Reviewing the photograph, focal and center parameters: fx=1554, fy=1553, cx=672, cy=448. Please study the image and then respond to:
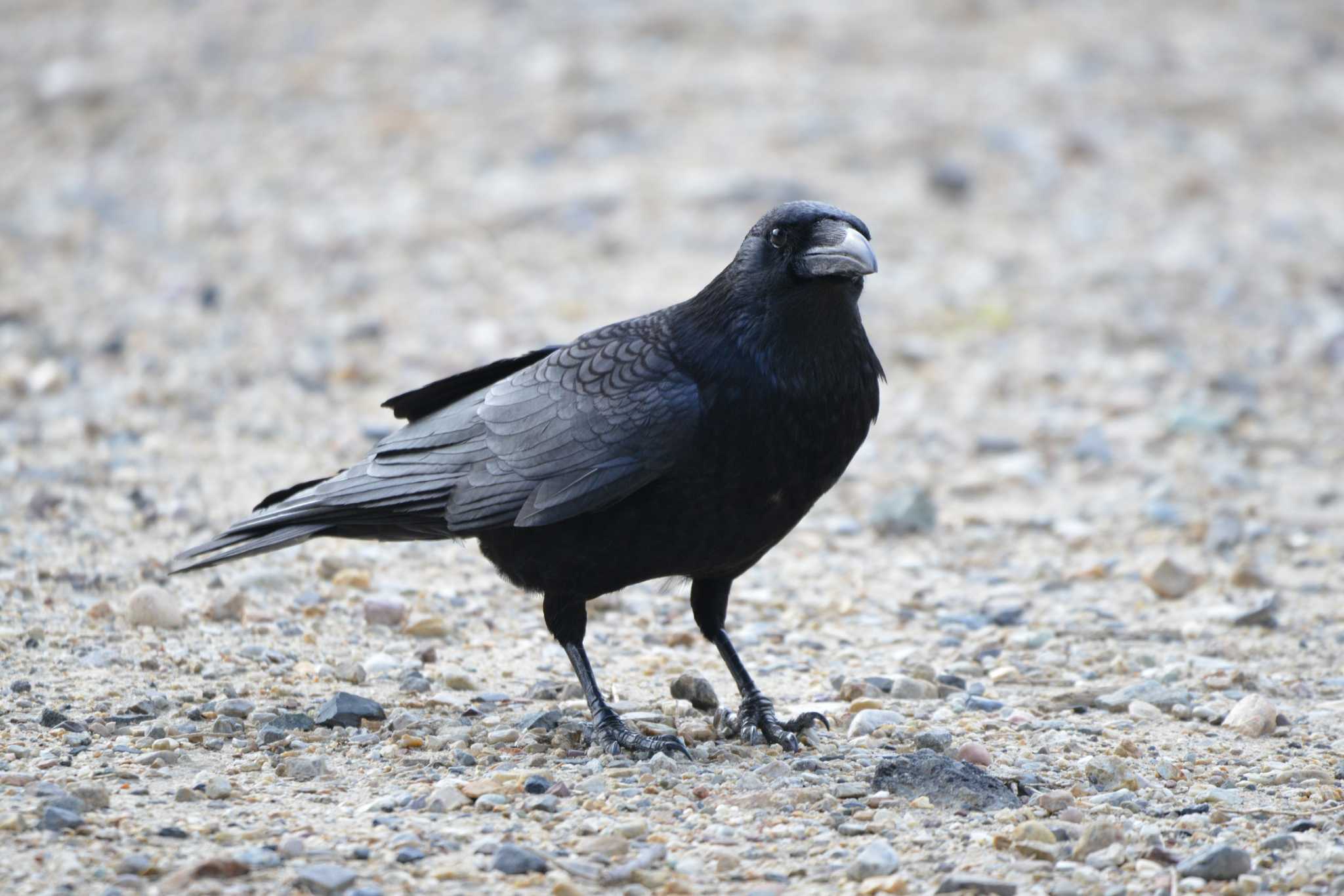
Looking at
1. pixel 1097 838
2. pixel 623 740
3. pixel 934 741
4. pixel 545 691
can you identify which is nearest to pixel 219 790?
pixel 623 740

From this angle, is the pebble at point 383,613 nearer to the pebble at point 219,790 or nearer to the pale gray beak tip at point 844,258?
the pebble at point 219,790

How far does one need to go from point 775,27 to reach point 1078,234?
4.05 meters

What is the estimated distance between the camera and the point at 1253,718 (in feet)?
16.5

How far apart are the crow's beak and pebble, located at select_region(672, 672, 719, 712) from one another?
1475mm

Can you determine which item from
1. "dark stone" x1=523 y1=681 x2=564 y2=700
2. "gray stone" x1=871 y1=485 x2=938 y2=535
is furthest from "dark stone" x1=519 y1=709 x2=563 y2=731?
"gray stone" x1=871 y1=485 x2=938 y2=535

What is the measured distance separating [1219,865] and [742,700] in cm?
174

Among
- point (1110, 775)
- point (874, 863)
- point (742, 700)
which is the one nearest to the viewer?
point (874, 863)

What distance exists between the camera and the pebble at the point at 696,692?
5285mm

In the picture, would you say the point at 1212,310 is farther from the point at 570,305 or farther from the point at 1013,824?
the point at 1013,824

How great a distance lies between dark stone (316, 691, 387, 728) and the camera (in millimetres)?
4867

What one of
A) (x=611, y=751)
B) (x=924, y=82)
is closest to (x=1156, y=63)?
(x=924, y=82)

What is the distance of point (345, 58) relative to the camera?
1377cm

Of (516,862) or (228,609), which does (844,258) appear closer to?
(516,862)

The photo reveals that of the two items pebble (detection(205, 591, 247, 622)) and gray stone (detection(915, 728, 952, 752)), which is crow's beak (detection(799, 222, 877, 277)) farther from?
pebble (detection(205, 591, 247, 622))
